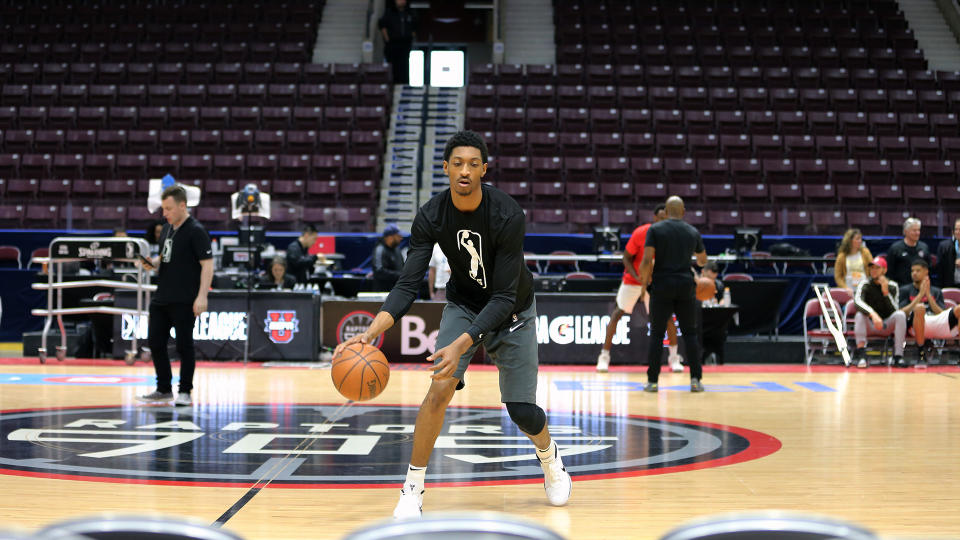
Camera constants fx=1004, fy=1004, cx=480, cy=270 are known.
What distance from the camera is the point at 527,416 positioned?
442 centimetres

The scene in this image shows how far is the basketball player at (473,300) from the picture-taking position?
4199 mm

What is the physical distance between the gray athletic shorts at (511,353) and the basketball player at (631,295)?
578 cm

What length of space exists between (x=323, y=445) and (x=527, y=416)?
6.90ft

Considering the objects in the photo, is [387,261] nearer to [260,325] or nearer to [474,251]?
[260,325]

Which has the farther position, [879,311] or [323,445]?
[879,311]

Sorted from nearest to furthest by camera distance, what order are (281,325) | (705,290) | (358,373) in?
(358,373), (705,290), (281,325)

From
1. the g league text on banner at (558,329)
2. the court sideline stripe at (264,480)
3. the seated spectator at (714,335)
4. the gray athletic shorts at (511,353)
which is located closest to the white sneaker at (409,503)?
the gray athletic shorts at (511,353)

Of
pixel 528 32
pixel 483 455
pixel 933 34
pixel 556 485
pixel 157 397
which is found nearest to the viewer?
pixel 556 485

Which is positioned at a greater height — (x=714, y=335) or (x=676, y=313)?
(x=676, y=313)

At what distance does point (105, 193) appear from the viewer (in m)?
19.6

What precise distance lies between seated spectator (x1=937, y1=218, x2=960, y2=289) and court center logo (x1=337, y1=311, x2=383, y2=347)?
7.79 metres

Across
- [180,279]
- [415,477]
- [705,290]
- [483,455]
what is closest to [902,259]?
[705,290]

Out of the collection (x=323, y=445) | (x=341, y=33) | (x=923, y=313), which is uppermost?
(x=341, y=33)

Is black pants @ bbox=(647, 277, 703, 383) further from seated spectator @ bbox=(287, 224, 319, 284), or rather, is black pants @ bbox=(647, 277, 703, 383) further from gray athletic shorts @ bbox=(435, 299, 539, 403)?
seated spectator @ bbox=(287, 224, 319, 284)
